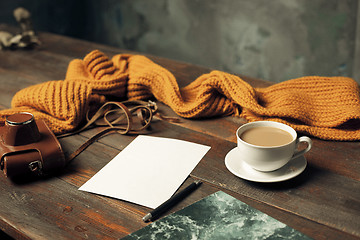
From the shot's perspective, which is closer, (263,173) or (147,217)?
(147,217)

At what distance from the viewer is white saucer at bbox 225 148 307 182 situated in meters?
0.82

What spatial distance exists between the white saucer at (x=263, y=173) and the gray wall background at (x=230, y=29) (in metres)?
1.58

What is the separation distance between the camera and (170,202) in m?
0.77

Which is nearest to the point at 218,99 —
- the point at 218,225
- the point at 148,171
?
the point at 148,171

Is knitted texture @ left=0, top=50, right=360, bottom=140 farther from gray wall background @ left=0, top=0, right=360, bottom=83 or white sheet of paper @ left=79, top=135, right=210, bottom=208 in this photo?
gray wall background @ left=0, top=0, right=360, bottom=83

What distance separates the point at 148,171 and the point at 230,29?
2.06 metres

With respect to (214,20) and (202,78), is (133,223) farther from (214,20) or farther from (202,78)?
(214,20)

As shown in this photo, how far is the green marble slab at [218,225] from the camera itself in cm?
68

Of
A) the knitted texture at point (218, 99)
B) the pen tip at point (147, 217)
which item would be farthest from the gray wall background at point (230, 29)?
the pen tip at point (147, 217)

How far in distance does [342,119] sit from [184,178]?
16.9 inches

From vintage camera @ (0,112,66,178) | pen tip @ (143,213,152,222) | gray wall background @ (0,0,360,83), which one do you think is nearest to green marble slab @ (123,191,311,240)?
pen tip @ (143,213,152,222)

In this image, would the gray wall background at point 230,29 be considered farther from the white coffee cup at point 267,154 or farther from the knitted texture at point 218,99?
the white coffee cup at point 267,154

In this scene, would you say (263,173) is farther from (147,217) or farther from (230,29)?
(230,29)

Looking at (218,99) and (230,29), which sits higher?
(218,99)
